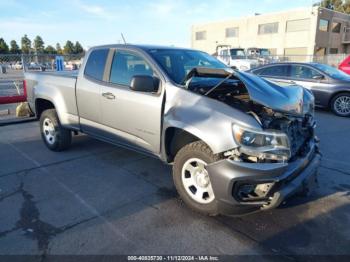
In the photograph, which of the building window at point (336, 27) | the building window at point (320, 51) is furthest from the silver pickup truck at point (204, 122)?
the building window at point (336, 27)

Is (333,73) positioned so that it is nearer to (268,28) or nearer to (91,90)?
(91,90)

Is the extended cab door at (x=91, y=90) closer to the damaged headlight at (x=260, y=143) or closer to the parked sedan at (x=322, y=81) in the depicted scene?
the damaged headlight at (x=260, y=143)

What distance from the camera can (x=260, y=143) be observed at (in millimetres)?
2758

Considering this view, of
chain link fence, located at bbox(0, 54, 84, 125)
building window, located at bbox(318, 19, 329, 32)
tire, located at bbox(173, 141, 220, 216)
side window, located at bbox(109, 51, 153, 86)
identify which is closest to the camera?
tire, located at bbox(173, 141, 220, 216)

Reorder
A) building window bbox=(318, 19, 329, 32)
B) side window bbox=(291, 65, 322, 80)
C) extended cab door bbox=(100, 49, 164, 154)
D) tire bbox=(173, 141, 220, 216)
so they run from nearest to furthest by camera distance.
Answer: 1. tire bbox=(173, 141, 220, 216)
2. extended cab door bbox=(100, 49, 164, 154)
3. side window bbox=(291, 65, 322, 80)
4. building window bbox=(318, 19, 329, 32)

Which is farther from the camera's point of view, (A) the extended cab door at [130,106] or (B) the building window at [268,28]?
(B) the building window at [268,28]

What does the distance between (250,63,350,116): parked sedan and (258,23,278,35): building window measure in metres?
32.6

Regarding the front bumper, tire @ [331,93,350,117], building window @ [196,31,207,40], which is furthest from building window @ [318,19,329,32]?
the front bumper

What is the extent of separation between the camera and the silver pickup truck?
276 centimetres

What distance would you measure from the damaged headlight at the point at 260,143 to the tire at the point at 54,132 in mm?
3498

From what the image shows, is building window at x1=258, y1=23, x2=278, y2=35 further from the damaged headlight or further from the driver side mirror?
the damaged headlight

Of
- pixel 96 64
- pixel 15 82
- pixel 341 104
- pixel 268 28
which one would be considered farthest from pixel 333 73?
pixel 268 28

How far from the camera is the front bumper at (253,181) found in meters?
2.69

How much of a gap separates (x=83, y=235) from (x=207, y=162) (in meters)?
1.41
